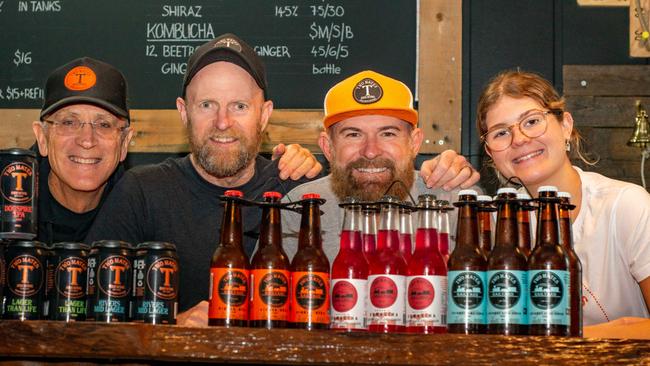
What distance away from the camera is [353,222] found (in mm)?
1766

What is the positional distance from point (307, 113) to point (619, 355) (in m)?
2.67

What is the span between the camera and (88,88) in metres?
2.77

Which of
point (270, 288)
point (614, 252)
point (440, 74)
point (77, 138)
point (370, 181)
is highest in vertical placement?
point (440, 74)

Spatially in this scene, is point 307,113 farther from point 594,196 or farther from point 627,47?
point 594,196

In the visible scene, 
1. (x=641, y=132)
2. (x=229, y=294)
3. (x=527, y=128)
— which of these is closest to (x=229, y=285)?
(x=229, y=294)

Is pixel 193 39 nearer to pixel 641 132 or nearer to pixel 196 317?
pixel 641 132

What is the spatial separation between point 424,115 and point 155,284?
250 centimetres

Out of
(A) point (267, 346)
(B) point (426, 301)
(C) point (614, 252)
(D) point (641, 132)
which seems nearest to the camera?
(A) point (267, 346)

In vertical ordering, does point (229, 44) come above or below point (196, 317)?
above

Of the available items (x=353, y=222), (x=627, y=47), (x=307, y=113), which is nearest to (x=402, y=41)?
(x=307, y=113)

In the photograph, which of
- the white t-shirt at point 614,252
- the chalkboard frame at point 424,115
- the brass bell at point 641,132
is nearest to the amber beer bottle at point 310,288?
the white t-shirt at point 614,252

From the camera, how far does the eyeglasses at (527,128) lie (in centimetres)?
249

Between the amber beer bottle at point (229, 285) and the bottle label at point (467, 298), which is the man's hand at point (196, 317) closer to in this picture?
the amber beer bottle at point (229, 285)

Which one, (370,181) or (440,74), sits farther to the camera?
(440,74)
